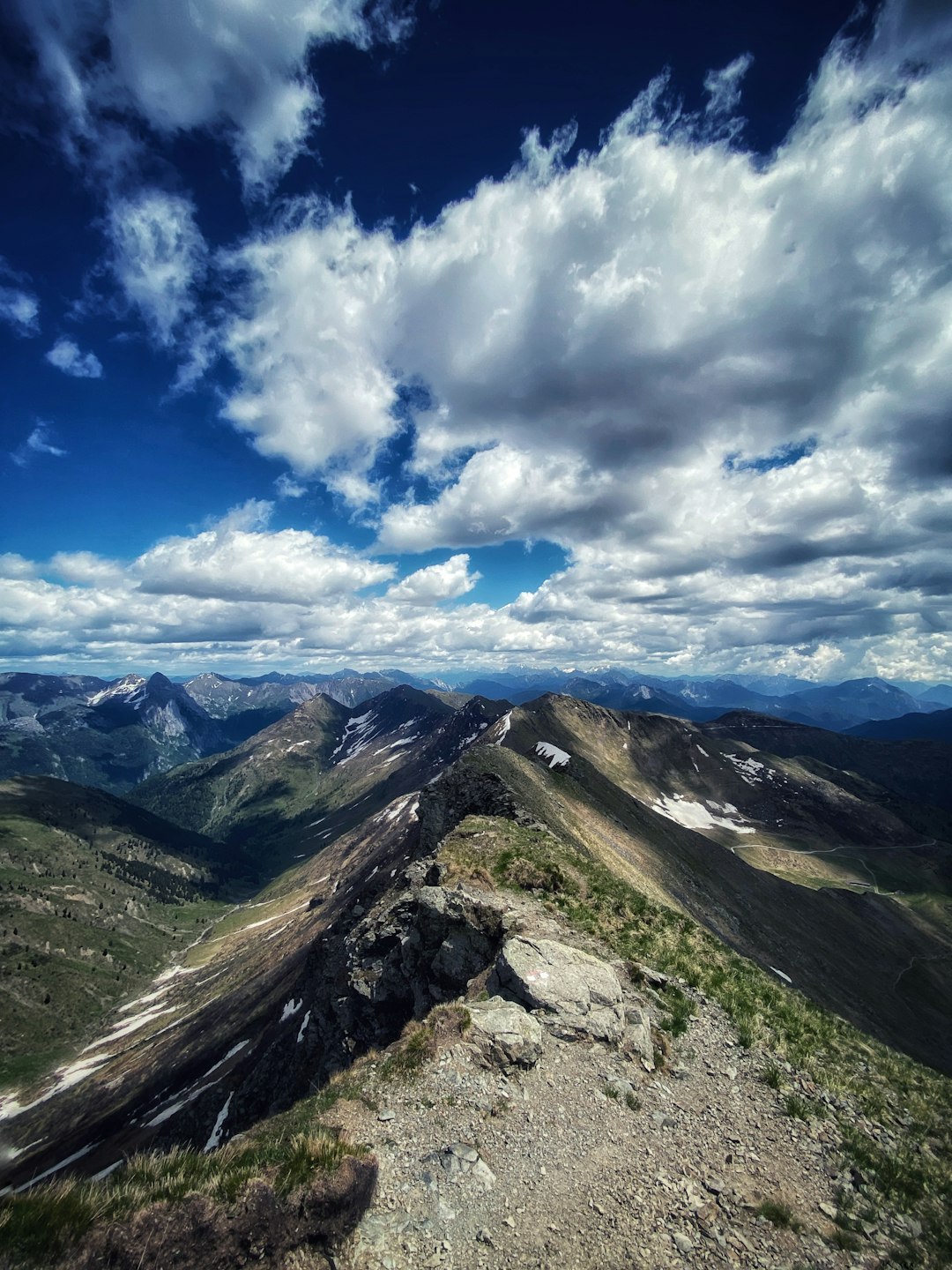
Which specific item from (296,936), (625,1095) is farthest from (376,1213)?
(296,936)

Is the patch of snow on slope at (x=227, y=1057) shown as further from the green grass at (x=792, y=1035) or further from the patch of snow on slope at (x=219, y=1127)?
the green grass at (x=792, y=1035)

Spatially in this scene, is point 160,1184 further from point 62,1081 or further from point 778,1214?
point 62,1081

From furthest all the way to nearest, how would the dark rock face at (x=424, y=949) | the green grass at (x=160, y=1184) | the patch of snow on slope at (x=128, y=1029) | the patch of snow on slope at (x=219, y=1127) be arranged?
1. the patch of snow on slope at (x=128, y=1029)
2. the patch of snow on slope at (x=219, y=1127)
3. the dark rock face at (x=424, y=949)
4. the green grass at (x=160, y=1184)

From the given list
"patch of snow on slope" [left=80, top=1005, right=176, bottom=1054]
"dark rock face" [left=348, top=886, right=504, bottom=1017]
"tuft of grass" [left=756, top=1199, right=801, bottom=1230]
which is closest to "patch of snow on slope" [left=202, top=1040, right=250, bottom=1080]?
"dark rock face" [left=348, top=886, right=504, bottom=1017]

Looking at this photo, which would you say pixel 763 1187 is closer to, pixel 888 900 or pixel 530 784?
pixel 530 784

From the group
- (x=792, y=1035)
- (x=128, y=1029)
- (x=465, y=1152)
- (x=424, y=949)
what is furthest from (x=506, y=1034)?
(x=128, y=1029)

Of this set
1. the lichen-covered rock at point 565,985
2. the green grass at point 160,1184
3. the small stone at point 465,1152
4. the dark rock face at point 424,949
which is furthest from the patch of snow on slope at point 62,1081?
the small stone at point 465,1152
